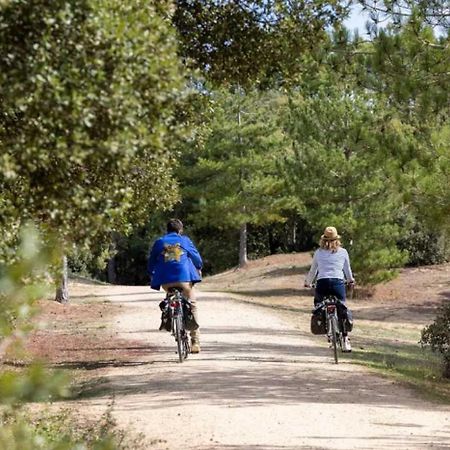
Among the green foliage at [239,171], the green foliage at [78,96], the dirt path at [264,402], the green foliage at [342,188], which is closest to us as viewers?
the green foliage at [78,96]

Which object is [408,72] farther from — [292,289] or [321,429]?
[292,289]

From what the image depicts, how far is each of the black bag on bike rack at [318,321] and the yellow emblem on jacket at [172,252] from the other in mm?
2161

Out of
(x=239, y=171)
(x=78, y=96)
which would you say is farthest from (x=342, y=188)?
(x=78, y=96)

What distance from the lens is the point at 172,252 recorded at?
43.9 feet

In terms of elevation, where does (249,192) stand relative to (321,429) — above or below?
above

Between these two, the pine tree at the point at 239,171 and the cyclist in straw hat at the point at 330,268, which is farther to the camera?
the pine tree at the point at 239,171

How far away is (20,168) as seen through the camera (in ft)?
18.2

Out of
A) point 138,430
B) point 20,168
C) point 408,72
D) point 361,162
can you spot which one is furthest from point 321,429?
point 361,162

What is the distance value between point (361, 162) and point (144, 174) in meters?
20.1

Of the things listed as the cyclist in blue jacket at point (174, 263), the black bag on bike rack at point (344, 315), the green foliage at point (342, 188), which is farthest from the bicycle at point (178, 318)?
the green foliage at point (342, 188)

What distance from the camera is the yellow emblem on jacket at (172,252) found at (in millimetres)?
13328

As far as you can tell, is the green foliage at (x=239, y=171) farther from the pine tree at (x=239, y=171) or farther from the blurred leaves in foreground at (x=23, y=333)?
the blurred leaves in foreground at (x=23, y=333)

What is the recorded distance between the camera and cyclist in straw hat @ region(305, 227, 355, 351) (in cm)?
1377

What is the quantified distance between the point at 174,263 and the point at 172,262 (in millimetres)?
Answer: 32
